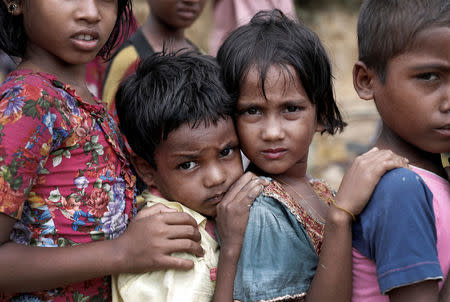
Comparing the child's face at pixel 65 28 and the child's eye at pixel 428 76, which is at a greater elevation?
the child's face at pixel 65 28

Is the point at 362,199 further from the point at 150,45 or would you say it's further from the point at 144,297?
the point at 150,45

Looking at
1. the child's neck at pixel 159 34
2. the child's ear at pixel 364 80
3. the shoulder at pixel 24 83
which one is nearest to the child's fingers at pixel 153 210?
the shoulder at pixel 24 83

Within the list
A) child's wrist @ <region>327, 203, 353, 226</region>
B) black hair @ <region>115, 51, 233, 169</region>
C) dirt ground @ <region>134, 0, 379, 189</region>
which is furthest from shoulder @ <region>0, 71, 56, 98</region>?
dirt ground @ <region>134, 0, 379, 189</region>

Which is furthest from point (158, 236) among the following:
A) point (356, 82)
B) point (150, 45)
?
point (150, 45)

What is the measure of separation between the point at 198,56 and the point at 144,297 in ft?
3.08

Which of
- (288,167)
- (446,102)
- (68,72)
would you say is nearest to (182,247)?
(288,167)

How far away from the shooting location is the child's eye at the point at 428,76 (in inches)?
67.3

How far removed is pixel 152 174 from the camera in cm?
209

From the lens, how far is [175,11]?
327cm


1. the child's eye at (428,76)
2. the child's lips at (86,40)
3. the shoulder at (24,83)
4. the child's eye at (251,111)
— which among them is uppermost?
A: the child's lips at (86,40)

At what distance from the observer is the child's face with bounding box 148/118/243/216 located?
1.93 m

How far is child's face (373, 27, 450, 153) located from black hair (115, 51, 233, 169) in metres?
0.60

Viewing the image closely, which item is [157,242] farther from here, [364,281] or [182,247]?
[364,281]

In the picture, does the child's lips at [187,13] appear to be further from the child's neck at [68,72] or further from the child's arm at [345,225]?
the child's arm at [345,225]
